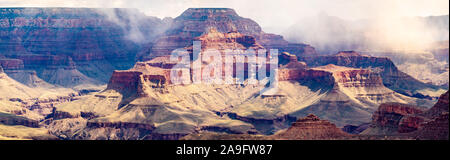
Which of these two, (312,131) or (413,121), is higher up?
(413,121)

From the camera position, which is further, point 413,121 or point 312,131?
point 413,121

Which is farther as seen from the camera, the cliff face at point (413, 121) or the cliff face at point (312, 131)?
the cliff face at point (312, 131)

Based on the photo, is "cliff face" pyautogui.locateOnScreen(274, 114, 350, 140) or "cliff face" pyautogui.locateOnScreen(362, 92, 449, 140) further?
"cliff face" pyautogui.locateOnScreen(274, 114, 350, 140)

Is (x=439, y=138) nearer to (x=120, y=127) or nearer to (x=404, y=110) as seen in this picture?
(x=404, y=110)
